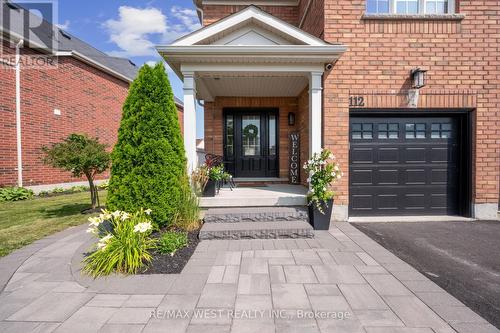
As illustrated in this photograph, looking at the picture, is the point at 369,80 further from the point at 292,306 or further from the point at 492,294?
the point at 292,306

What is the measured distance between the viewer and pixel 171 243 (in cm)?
345

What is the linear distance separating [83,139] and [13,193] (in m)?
4.00

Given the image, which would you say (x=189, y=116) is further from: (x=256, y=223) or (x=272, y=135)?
(x=272, y=135)

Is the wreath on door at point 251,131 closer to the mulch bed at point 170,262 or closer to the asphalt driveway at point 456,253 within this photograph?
the asphalt driveway at point 456,253

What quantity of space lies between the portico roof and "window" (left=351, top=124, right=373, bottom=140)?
1493 mm

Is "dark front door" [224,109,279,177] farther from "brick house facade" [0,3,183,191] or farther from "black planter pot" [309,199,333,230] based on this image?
"brick house facade" [0,3,183,191]

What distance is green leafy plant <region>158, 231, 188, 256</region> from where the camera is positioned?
11.1 feet

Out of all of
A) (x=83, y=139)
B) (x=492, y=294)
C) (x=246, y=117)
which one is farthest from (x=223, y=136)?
(x=492, y=294)

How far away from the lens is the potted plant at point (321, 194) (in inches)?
180

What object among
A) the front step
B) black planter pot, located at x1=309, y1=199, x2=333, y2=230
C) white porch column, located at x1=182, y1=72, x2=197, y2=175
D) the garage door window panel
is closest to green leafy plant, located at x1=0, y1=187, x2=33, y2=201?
white porch column, located at x1=182, y1=72, x2=197, y2=175

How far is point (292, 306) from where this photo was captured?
7.43 ft
